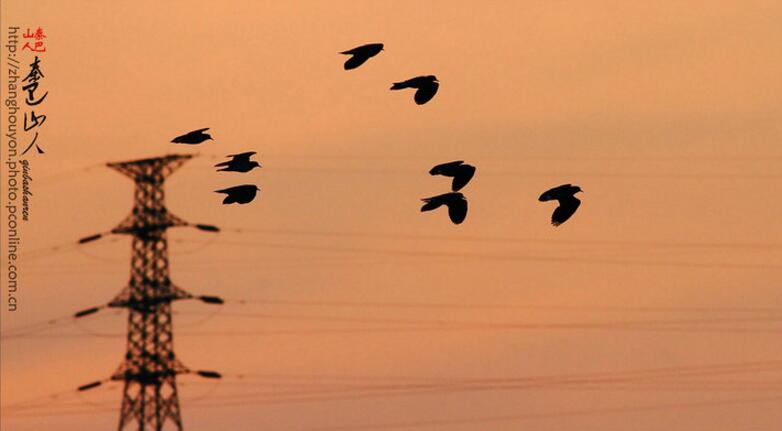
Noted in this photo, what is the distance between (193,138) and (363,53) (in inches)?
136

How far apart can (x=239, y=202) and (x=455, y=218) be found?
391 centimetres

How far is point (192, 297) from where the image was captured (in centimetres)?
7931

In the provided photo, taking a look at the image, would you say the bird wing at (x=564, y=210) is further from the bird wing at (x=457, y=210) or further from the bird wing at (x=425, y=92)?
the bird wing at (x=425, y=92)

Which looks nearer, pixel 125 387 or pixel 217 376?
pixel 125 387

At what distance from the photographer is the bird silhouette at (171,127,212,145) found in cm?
4569

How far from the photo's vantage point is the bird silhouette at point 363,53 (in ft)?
151

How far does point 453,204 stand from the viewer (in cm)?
4719

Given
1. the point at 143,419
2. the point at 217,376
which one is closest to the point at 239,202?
the point at 143,419

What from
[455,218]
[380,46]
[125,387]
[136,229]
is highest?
[136,229]

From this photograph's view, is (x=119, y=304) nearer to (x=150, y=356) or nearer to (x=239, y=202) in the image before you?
(x=150, y=356)

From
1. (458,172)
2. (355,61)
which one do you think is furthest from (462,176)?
(355,61)

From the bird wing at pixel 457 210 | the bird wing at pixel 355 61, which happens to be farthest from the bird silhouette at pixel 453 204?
the bird wing at pixel 355 61

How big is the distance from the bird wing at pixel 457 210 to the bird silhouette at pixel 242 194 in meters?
3.55

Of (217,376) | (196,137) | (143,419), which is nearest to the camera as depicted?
(196,137)
